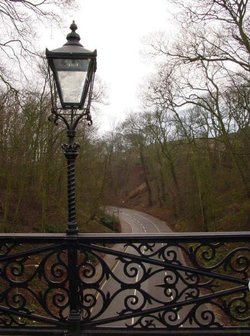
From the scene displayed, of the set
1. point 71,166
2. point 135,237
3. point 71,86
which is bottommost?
point 135,237

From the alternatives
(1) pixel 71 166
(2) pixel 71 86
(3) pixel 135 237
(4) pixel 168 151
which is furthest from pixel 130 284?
(4) pixel 168 151

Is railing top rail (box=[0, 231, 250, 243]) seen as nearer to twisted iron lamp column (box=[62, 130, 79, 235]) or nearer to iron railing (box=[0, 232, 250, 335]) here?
iron railing (box=[0, 232, 250, 335])

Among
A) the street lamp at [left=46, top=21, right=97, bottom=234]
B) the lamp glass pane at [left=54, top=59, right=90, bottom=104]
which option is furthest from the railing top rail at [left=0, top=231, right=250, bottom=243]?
the lamp glass pane at [left=54, top=59, right=90, bottom=104]

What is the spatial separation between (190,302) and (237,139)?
62.8ft

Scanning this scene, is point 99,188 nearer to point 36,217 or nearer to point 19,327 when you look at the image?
point 36,217

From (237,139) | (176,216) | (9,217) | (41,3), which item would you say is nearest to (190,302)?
(41,3)

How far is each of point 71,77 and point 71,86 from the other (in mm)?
87

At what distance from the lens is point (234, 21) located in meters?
15.0

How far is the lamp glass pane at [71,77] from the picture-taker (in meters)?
3.86

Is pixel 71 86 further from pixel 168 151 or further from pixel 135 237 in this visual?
pixel 168 151

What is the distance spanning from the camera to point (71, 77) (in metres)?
3.89

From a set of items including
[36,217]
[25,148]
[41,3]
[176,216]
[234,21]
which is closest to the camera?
[41,3]

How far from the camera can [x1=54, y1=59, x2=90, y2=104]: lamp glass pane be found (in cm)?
386

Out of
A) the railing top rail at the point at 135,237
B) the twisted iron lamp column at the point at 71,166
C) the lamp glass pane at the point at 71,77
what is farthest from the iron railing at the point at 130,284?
the lamp glass pane at the point at 71,77
